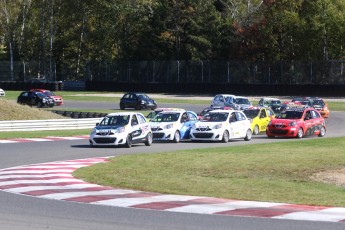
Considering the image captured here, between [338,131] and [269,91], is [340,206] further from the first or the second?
[269,91]

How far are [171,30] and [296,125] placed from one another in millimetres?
54917

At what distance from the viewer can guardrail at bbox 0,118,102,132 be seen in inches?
1533

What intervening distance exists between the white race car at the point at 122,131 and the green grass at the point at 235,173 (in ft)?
11.1

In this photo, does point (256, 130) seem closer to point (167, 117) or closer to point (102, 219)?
point (167, 117)

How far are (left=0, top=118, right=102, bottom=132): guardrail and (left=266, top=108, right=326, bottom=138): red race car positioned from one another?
951 cm

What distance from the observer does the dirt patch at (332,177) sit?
19.4m

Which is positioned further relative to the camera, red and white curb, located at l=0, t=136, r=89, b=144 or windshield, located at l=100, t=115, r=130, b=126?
red and white curb, located at l=0, t=136, r=89, b=144

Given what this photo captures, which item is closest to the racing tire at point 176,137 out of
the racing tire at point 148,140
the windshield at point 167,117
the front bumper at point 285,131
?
the windshield at point 167,117

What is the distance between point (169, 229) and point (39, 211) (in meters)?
2.98

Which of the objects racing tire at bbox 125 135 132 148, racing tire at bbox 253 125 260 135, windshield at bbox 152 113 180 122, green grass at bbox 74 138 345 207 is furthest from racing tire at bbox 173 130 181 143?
racing tire at bbox 253 125 260 135

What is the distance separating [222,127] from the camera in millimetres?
34062

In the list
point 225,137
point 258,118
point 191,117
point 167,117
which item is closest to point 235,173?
point 225,137

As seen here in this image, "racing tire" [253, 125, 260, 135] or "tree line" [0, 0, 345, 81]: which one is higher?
"tree line" [0, 0, 345, 81]

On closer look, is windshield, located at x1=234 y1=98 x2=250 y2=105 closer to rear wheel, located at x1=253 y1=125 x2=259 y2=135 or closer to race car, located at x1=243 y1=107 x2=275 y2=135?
race car, located at x1=243 y1=107 x2=275 y2=135
